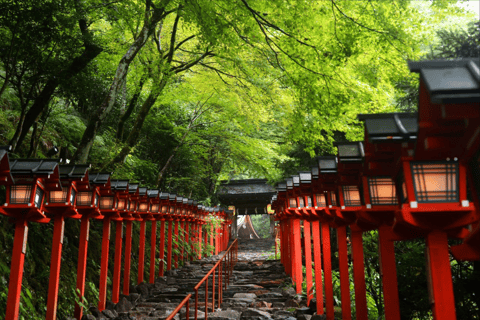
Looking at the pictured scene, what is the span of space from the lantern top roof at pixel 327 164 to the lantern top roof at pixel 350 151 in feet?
4.38

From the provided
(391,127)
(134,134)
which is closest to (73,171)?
(134,134)

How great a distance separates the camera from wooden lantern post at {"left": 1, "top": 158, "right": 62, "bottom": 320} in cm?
527

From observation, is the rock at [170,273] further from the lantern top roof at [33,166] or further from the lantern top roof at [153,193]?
the lantern top roof at [33,166]

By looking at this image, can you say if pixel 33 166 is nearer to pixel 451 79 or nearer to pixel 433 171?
pixel 433 171

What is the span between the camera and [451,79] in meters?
2.10

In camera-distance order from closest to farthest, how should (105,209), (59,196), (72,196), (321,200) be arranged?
(59,196)
(72,196)
(321,200)
(105,209)

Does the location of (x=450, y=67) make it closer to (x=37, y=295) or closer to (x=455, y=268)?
(x=455, y=268)

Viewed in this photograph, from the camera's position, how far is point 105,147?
12906mm

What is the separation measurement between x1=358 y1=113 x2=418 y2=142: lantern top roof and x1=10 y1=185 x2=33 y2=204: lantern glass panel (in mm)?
4846

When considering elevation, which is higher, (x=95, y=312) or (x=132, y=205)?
(x=132, y=205)

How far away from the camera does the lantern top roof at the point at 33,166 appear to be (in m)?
5.44

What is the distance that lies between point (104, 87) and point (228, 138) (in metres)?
8.31

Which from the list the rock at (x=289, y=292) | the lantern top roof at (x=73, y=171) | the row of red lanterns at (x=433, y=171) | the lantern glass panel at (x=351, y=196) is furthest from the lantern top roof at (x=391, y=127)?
the rock at (x=289, y=292)

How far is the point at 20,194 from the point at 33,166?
0.45 m
